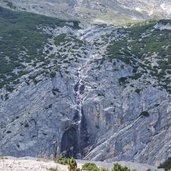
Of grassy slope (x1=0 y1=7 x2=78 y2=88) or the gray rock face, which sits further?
grassy slope (x1=0 y1=7 x2=78 y2=88)

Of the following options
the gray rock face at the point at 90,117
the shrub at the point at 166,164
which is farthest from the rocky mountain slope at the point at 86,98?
the shrub at the point at 166,164

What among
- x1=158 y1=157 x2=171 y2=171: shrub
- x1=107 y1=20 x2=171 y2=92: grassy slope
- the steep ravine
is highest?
x1=107 y1=20 x2=171 y2=92: grassy slope

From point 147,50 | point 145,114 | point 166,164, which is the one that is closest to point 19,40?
point 147,50

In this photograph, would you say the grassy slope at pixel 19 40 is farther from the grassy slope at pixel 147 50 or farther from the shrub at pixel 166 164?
the shrub at pixel 166 164

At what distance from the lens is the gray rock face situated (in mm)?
77125

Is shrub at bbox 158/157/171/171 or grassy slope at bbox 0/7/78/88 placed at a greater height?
grassy slope at bbox 0/7/78/88

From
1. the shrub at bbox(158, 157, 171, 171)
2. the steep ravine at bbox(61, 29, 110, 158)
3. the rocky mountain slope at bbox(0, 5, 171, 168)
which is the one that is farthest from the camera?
the steep ravine at bbox(61, 29, 110, 158)

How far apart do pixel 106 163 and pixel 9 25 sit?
70026mm

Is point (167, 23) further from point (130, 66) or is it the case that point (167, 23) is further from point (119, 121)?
point (119, 121)

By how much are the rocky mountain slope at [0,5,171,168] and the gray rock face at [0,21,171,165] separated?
0.16m

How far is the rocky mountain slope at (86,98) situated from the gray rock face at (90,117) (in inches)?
6.3

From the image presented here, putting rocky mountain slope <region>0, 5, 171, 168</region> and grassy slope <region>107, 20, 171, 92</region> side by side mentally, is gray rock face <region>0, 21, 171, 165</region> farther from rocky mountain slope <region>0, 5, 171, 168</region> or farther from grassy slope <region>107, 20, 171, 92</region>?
grassy slope <region>107, 20, 171, 92</region>

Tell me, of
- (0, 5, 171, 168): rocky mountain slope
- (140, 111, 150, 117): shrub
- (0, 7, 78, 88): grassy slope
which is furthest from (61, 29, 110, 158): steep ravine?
(0, 7, 78, 88): grassy slope

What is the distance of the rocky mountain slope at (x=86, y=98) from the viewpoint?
255ft
